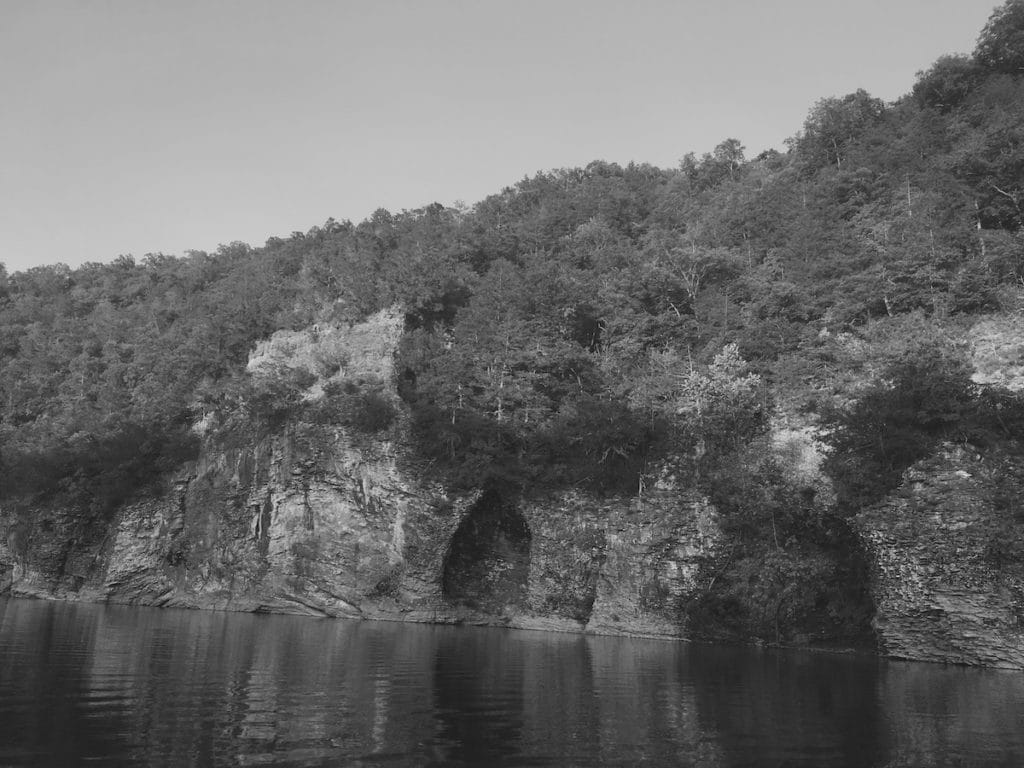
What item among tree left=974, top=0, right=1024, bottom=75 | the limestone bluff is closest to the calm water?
the limestone bluff

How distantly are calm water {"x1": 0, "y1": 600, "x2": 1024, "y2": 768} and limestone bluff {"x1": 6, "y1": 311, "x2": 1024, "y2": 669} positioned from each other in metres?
3.01

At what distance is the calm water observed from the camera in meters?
9.21

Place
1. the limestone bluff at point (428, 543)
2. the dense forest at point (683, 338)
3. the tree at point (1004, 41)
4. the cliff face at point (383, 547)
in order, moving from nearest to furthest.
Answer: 1. the limestone bluff at point (428, 543)
2. the dense forest at point (683, 338)
3. the cliff face at point (383, 547)
4. the tree at point (1004, 41)

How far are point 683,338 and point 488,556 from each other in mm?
15750

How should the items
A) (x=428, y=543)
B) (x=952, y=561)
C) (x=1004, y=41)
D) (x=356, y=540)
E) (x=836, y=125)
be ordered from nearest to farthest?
(x=952, y=561) → (x=428, y=543) → (x=356, y=540) → (x=1004, y=41) → (x=836, y=125)

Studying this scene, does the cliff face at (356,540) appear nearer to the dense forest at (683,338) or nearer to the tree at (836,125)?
the dense forest at (683,338)

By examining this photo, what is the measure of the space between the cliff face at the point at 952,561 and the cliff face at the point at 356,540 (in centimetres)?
737

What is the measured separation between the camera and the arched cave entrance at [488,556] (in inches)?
1416

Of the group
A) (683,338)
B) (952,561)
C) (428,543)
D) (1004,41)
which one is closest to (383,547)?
(428,543)

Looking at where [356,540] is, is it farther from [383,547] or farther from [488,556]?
[488,556]

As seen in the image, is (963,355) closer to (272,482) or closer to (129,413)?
(272,482)

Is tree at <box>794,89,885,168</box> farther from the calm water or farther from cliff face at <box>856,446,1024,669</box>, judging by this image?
the calm water

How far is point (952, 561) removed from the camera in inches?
870

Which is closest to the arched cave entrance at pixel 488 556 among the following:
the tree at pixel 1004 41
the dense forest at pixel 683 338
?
the dense forest at pixel 683 338
